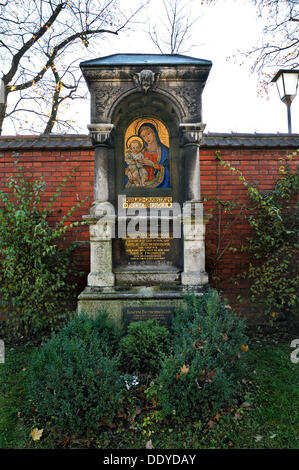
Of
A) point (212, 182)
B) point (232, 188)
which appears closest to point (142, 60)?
point (212, 182)

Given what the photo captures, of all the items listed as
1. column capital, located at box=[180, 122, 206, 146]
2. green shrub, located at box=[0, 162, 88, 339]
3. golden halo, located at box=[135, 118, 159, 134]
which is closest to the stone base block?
green shrub, located at box=[0, 162, 88, 339]

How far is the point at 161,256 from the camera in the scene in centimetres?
414

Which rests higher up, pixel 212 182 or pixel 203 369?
pixel 212 182

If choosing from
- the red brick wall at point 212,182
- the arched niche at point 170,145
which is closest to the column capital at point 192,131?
the arched niche at point 170,145

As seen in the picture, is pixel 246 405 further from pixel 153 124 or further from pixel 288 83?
pixel 288 83

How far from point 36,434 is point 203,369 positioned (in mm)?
1413

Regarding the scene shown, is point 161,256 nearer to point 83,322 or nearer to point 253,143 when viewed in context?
point 83,322

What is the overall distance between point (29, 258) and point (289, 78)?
505 centimetres

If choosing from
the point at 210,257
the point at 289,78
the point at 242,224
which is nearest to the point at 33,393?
the point at 210,257

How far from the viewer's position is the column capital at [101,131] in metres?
3.83

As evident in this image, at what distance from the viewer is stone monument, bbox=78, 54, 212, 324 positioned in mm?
3797

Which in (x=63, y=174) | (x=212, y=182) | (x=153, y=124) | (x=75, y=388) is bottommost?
(x=75, y=388)

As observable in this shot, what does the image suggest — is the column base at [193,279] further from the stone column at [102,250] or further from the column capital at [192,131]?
the column capital at [192,131]

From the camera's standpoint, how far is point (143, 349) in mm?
3115
